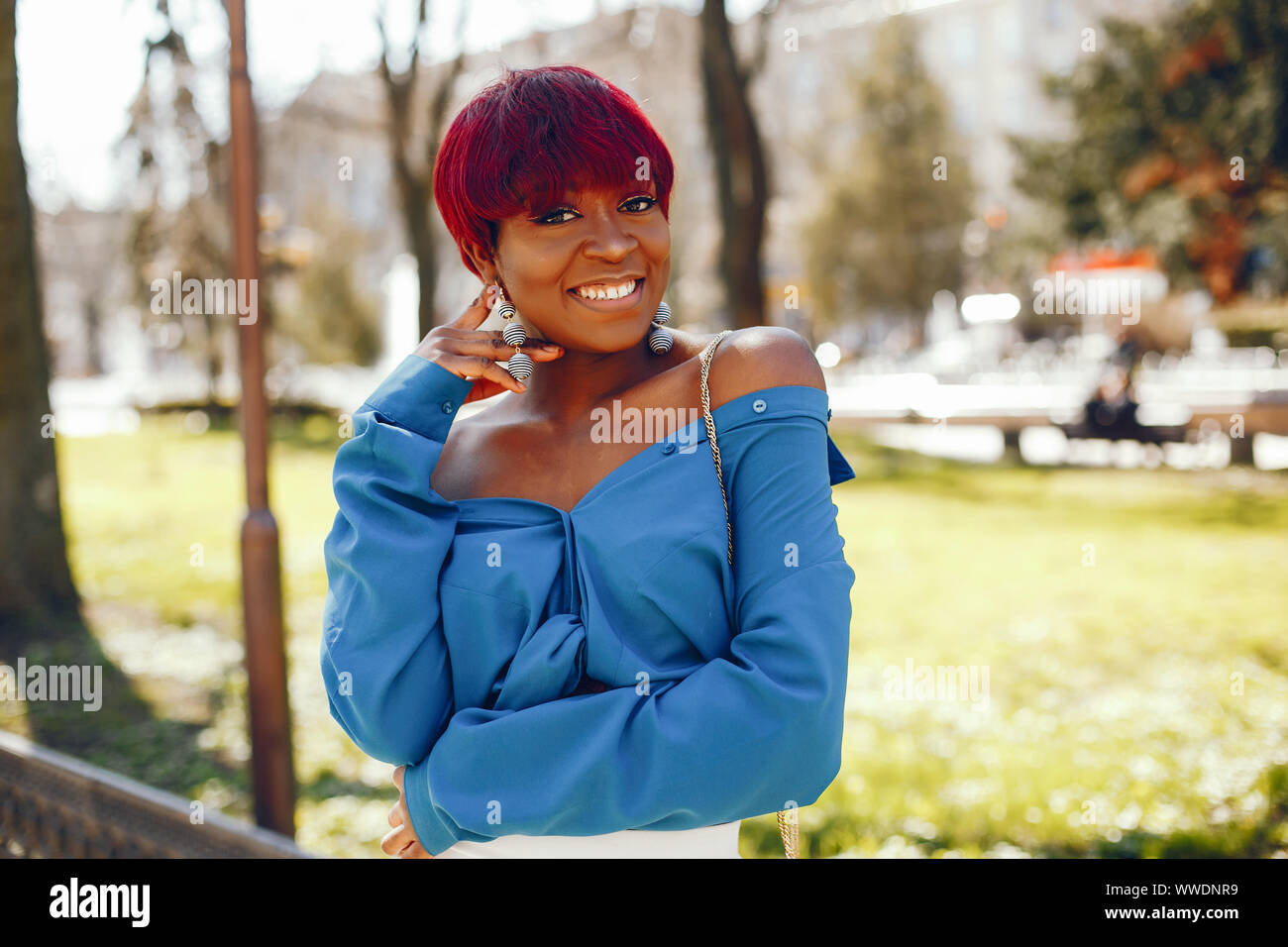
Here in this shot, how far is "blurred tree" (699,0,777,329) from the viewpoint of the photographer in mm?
10570

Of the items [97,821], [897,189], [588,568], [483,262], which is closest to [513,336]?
[483,262]

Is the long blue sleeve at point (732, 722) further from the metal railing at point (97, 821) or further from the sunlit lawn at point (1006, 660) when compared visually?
the sunlit lawn at point (1006, 660)

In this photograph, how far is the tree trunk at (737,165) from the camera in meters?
10.6

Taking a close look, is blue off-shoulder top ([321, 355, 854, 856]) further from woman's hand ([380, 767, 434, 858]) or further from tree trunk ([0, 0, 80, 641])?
tree trunk ([0, 0, 80, 641])

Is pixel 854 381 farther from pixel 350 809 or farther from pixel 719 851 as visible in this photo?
pixel 719 851

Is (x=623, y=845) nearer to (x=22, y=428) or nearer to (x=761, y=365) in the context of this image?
(x=761, y=365)

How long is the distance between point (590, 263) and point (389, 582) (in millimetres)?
549

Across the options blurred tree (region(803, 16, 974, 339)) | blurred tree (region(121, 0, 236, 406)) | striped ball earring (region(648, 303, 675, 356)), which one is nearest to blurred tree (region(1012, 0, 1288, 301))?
blurred tree (region(121, 0, 236, 406))

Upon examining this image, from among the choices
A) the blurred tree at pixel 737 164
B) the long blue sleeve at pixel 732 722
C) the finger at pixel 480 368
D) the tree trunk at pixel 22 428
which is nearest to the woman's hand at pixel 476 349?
the finger at pixel 480 368

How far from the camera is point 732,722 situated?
1.36m

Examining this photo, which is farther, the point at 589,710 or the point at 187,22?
the point at 187,22

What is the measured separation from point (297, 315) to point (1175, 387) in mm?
22821
